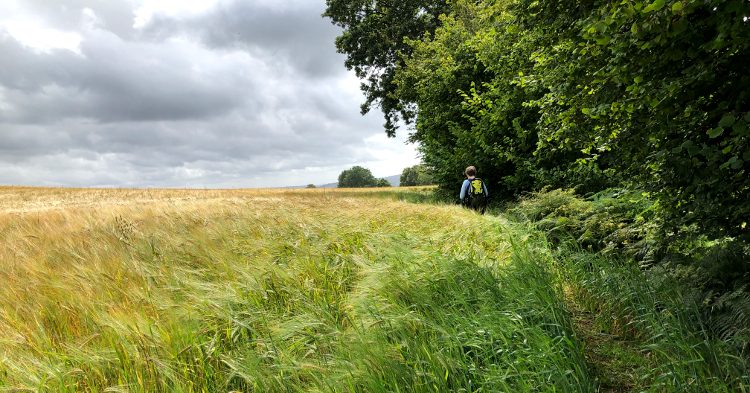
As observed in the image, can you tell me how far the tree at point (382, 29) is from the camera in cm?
2095

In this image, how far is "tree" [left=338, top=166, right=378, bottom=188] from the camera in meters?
110

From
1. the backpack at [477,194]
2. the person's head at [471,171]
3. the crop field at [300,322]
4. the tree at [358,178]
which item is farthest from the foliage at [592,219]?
the tree at [358,178]

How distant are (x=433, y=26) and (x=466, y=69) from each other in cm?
828

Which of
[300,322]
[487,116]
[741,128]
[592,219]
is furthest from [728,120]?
[487,116]

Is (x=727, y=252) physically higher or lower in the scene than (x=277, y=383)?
higher

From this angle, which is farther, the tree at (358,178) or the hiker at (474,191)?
the tree at (358,178)

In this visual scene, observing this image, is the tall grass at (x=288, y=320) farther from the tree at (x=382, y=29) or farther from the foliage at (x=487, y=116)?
the tree at (x=382, y=29)

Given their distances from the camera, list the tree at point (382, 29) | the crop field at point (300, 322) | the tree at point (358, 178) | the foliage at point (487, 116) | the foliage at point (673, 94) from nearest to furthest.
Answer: the crop field at point (300, 322), the foliage at point (673, 94), the foliage at point (487, 116), the tree at point (382, 29), the tree at point (358, 178)

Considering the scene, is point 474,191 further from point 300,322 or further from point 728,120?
point 300,322

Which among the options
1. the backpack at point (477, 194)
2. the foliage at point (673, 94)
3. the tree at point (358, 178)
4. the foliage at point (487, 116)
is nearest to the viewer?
the foliage at point (673, 94)

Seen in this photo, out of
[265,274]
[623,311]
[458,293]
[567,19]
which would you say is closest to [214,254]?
[265,274]

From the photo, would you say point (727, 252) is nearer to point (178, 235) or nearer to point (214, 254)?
point (214, 254)

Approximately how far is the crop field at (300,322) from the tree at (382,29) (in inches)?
687

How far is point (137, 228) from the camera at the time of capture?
6.64m
